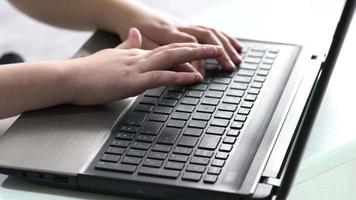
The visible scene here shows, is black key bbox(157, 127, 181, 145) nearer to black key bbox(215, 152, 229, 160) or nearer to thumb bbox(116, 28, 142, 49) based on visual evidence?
black key bbox(215, 152, 229, 160)

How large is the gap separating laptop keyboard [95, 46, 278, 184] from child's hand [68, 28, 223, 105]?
0.08ft

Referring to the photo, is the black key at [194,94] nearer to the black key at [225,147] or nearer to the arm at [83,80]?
the arm at [83,80]

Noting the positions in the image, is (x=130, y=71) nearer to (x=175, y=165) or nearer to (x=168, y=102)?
(x=168, y=102)

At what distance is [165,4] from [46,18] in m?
1.16

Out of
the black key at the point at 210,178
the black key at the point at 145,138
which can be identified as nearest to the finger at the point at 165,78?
the black key at the point at 145,138

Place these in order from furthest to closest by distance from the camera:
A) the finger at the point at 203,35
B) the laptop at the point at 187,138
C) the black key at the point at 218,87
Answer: the finger at the point at 203,35 → the black key at the point at 218,87 → the laptop at the point at 187,138

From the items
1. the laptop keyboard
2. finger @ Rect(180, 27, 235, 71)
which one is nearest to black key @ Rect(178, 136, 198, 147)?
the laptop keyboard

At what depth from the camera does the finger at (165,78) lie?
942 millimetres

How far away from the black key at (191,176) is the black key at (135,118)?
0.44 feet

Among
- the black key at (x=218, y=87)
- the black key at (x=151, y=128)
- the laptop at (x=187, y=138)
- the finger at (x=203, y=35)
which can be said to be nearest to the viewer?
the laptop at (x=187, y=138)

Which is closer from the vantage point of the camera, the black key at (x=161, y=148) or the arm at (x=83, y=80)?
the black key at (x=161, y=148)

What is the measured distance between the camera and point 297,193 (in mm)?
916

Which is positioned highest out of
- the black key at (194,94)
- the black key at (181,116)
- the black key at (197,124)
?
the black key at (194,94)

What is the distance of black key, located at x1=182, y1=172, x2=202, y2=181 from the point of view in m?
0.77
